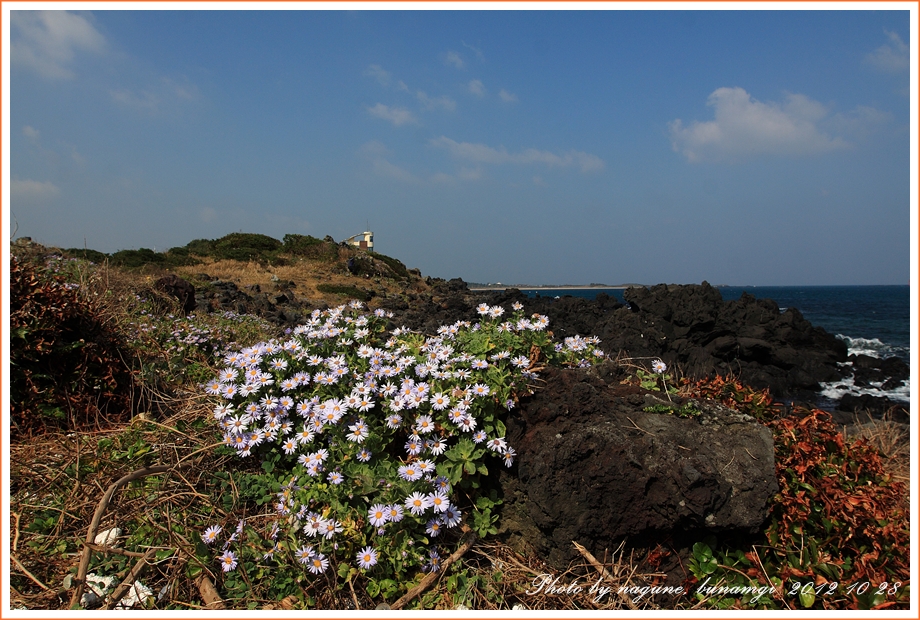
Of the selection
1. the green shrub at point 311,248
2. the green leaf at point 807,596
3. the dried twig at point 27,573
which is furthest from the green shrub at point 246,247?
the green leaf at point 807,596

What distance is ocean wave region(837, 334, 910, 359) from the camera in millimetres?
22386

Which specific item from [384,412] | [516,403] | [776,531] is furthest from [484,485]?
[776,531]

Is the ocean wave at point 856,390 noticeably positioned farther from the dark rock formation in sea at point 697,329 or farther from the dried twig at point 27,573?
the dried twig at point 27,573

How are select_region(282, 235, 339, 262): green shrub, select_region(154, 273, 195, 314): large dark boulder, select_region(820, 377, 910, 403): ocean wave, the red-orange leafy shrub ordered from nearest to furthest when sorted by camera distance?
the red-orange leafy shrub → select_region(154, 273, 195, 314): large dark boulder → select_region(820, 377, 910, 403): ocean wave → select_region(282, 235, 339, 262): green shrub

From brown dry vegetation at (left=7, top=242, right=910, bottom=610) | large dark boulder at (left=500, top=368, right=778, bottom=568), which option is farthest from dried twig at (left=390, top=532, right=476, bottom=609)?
large dark boulder at (left=500, top=368, right=778, bottom=568)

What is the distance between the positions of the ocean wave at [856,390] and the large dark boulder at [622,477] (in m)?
16.2

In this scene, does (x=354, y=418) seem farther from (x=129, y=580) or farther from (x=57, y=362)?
(x=57, y=362)

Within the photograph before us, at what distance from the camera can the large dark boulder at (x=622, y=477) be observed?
8.04ft

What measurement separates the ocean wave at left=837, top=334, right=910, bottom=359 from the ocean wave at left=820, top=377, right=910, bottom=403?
5.00 m

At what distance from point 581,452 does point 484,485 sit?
574 mm

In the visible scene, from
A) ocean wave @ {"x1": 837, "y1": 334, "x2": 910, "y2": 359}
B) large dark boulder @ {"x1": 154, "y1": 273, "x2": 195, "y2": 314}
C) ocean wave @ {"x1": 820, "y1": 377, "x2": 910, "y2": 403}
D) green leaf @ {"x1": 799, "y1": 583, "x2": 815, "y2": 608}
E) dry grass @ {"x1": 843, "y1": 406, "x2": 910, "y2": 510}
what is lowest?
ocean wave @ {"x1": 820, "y1": 377, "x2": 910, "y2": 403}

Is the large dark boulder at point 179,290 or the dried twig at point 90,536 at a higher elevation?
the large dark boulder at point 179,290

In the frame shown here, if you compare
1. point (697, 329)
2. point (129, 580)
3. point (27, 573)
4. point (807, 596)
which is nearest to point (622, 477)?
point (807, 596)

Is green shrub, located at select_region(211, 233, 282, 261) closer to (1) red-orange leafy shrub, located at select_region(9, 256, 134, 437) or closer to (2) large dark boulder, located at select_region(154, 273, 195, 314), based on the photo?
(2) large dark boulder, located at select_region(154, 273, 195, 314)
